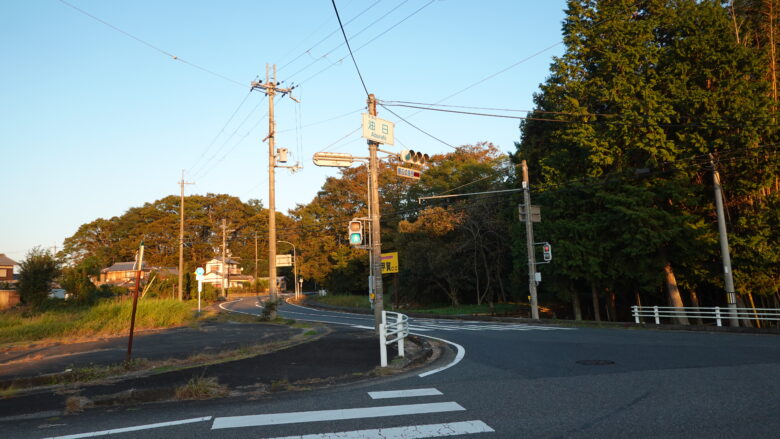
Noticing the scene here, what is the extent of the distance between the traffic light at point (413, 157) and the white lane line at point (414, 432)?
11338mm

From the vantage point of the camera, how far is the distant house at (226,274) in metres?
76.8

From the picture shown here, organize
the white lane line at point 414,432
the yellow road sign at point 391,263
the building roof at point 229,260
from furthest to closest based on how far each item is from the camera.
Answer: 1. the building roof at point 229,260
2. the yellow road sign at point 391,263
3. the white lane line at point 414,432

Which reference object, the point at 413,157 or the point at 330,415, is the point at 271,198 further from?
the point at 330,415

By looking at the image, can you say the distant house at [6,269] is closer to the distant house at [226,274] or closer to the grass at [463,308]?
the distant house at [226,274]

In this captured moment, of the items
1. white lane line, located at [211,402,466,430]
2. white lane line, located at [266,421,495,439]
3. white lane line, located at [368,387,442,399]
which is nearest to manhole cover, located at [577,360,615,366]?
white lane line, located at [368,387,442,399]

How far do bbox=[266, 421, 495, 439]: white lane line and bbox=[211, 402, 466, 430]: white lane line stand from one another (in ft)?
1.92

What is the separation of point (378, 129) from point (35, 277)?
23325 mm

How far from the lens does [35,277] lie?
26312 mm

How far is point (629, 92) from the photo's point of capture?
22.6 m

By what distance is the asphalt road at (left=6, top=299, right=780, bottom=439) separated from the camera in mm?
4879

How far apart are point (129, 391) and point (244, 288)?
7620 centimetres

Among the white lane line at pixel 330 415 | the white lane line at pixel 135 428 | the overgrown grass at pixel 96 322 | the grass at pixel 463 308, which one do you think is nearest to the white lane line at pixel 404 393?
the white lane line at pixel 330 415

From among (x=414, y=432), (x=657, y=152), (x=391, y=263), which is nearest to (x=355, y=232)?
(x=391, y=263)

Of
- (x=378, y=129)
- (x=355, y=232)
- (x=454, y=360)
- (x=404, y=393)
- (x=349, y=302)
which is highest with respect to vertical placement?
(x=378, y=129)
